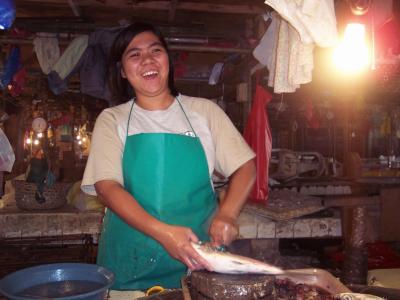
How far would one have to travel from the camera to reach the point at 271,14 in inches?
179

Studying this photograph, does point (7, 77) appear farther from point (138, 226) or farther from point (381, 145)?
point (381, 145)

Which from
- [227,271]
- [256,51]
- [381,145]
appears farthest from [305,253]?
[381,145]

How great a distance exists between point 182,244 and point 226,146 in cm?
103

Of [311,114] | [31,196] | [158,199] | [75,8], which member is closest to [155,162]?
[158,199]

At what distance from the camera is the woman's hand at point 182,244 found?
5.94 ft

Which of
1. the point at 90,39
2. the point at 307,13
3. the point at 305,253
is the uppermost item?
the point at 90,39

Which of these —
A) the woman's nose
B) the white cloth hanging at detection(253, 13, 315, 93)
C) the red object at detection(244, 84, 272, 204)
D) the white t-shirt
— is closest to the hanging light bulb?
the white cloth hanging at detection(253, 13, 315, 93)

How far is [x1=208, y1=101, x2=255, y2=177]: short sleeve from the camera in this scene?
2.75 meters

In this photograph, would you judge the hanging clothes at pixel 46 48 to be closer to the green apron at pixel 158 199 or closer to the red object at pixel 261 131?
the red object at pixel 261 131

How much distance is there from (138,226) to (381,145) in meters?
17.8

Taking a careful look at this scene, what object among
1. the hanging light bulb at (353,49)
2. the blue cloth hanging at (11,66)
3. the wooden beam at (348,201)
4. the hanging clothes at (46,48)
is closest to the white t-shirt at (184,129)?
the hanging light bulb at (353,49)

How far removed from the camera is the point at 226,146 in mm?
2783

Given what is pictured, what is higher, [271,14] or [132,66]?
[271,14]

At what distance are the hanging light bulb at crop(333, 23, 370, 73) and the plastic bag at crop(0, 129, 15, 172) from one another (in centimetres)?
308
